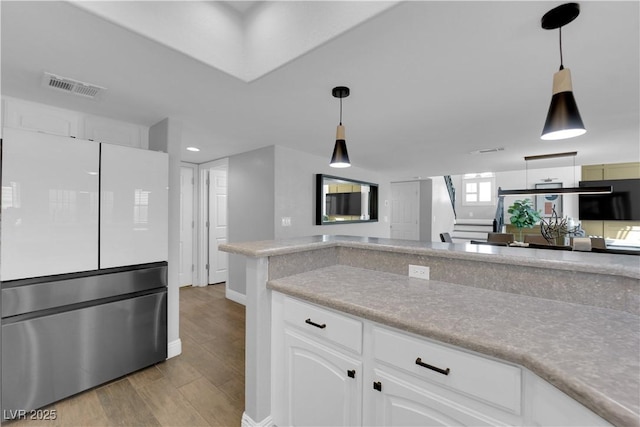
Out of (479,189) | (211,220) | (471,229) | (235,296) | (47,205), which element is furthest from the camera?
(479,189)

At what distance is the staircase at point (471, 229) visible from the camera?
7.71 metres

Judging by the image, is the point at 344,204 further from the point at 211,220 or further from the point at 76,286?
the point at 76,286

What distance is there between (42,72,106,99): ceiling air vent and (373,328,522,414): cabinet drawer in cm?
243

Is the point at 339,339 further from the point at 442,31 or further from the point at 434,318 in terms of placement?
the point at 442,31

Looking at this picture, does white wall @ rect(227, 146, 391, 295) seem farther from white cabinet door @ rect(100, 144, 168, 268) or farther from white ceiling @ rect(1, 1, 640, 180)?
white cabinet door @ rect(100, 144, 168, 268)

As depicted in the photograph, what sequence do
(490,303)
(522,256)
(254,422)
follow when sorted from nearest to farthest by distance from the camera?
(490,303) → (522,256) → (254,422)

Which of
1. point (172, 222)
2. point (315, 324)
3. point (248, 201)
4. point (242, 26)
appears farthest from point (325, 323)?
point (248, 201)

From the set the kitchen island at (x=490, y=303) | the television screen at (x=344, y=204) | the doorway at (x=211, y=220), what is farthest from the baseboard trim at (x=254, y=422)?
the doorway at (x=211, y=220)

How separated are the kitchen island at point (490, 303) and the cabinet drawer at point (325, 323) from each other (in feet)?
0.21

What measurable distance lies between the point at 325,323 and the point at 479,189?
29.6 feet

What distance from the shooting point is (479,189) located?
28.4 ft

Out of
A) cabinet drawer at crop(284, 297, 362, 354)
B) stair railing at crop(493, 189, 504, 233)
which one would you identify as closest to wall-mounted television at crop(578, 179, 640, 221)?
stair railing at crop(493, 189, 504, 233)

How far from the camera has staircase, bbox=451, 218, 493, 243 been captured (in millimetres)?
7715

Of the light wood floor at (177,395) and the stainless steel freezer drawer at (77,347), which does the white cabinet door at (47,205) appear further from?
the light wood floor at (177,395)
